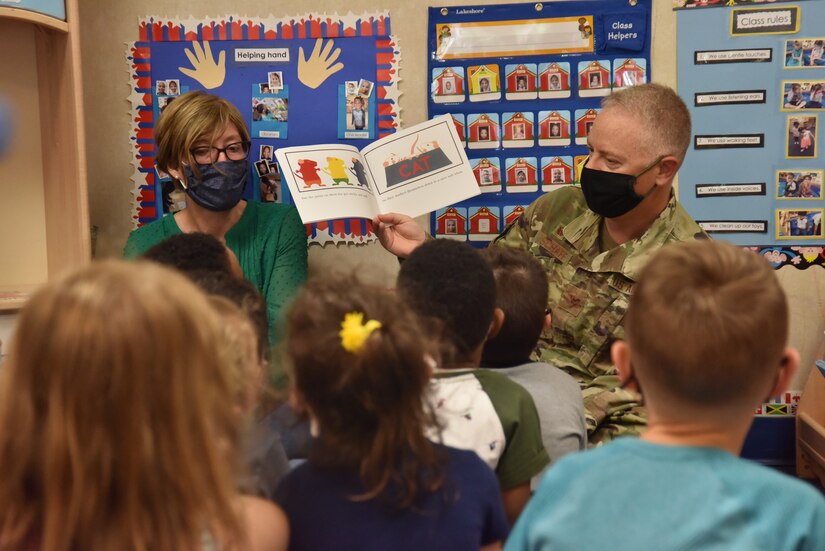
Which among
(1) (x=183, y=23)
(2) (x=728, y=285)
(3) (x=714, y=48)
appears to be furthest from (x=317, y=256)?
(2) (x=728, y=285)

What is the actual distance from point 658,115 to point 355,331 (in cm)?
160

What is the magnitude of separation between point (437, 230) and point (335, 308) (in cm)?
191

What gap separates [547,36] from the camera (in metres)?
3.08

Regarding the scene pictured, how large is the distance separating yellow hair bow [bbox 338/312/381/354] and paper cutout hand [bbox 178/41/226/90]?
2165 millimetres

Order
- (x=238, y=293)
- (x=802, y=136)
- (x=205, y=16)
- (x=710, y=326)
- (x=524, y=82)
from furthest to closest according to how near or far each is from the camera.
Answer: (x=205, y=16) → (x=524, y=82) → (x=802, y=136) → (x=238, y=293) → (x=710, y=326)

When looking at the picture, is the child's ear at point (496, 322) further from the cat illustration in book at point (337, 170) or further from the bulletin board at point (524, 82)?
the bulletin board at point (524, 82)

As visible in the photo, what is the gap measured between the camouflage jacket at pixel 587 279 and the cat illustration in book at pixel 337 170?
2.12 ft

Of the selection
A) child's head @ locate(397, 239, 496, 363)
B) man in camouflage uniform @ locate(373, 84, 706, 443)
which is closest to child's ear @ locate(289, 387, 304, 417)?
child's head @ locate(397, 239, 496, 363)

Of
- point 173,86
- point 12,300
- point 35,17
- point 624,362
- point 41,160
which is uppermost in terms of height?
point 35,17

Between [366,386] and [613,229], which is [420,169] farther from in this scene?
[366,386]

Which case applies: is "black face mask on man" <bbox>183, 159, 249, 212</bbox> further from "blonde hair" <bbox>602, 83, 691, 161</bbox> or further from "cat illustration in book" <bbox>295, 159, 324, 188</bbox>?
"blonde hair" <bbox>602, 83, 691, 161</bbox>

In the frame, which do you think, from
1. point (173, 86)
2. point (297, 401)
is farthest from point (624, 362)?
point (173, 86)

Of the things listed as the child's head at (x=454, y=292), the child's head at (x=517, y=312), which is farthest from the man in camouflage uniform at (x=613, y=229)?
the child's head at (x=454, y=292)

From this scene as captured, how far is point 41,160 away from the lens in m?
3.16
